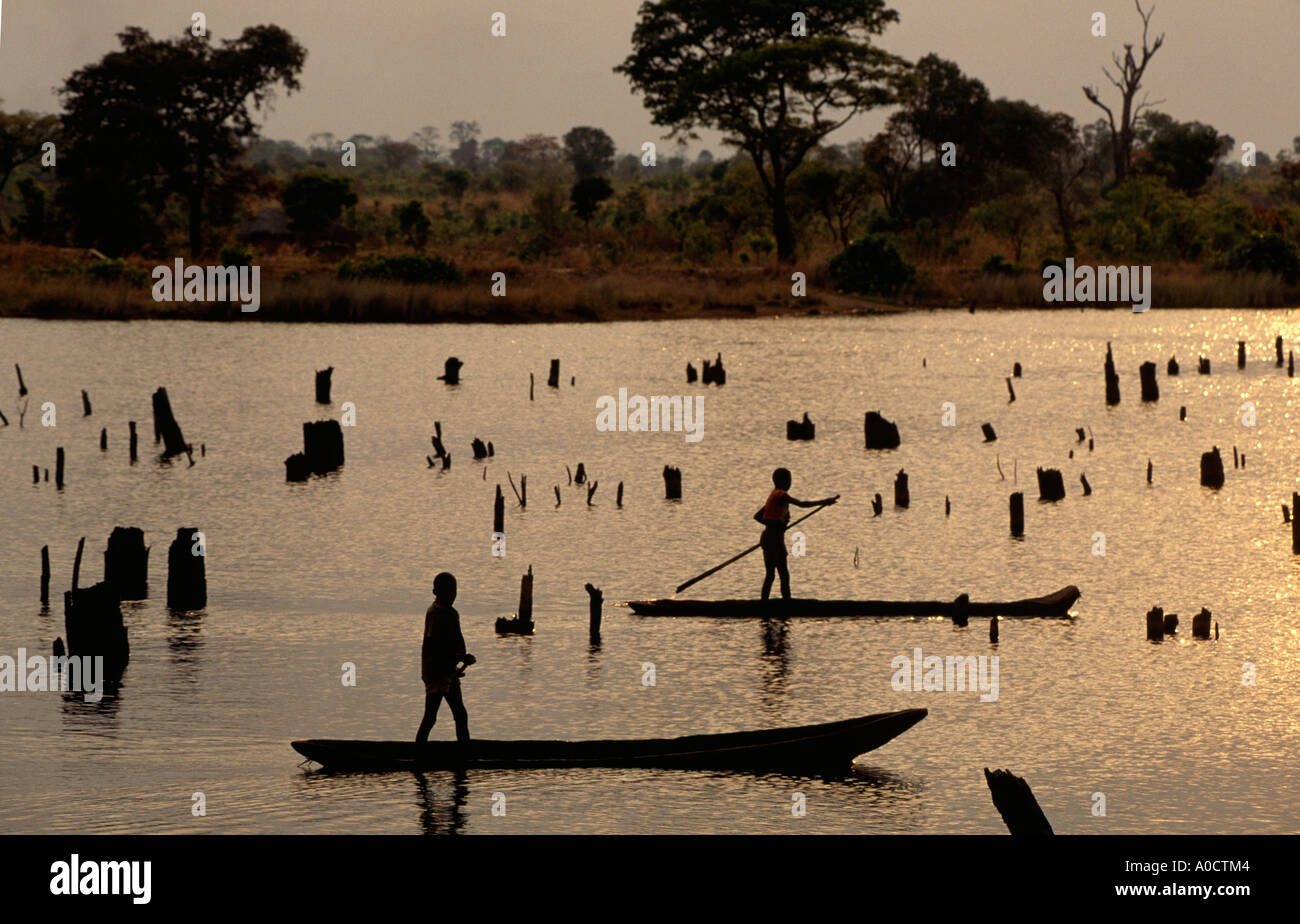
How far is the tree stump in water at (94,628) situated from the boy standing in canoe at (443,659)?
572cm

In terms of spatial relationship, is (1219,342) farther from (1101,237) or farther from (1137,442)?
(1137,442)

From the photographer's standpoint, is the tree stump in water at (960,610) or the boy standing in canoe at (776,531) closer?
the tree stump in water at (960,610)

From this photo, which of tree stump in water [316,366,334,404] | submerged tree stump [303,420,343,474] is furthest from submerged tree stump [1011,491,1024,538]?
tree stump in water [316,366,334,404]

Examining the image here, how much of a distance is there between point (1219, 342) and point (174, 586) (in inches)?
2275

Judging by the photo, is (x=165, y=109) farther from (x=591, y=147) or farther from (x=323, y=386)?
(x=591, y=147)

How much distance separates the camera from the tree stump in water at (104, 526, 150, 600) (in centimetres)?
2202

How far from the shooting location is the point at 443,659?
14266 mm

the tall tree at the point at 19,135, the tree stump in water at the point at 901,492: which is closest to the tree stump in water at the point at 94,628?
the tree stump in water at the point at 901,492

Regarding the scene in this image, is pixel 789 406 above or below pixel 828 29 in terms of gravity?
below

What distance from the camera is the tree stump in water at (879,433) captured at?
126 feet

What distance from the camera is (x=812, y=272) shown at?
87.6 meters

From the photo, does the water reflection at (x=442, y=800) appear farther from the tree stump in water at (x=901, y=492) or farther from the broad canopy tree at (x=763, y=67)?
the broad canopy tree at (x=763, y=67)

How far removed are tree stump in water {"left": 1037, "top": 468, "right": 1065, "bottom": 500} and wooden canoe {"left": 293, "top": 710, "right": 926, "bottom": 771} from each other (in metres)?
17.8
